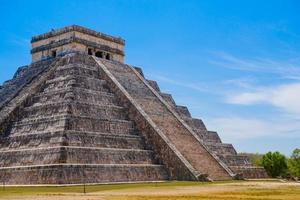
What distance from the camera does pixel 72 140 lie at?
27.5 m

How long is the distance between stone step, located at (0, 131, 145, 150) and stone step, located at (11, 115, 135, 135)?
21.8 inches

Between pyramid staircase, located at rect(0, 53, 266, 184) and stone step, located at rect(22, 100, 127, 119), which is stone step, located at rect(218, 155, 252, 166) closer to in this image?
pyramid staircase, located at rect(0, 53, 266, 184)

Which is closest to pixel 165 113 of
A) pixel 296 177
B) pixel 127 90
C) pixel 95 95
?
pixel 127 90

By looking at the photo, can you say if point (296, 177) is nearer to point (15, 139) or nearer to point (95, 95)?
point (95, 95)

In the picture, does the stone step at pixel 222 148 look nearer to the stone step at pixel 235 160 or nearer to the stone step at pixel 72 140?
the stone step at pixel 235 160

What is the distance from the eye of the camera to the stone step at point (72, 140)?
27.4m

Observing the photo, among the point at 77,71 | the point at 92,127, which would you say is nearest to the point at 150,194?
the point at 92,127

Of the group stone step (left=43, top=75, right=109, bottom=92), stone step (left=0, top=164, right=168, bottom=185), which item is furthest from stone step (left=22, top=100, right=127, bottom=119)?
stone step (left=0, top=164, right=168, bottom=185)

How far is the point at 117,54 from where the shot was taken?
1686 inches

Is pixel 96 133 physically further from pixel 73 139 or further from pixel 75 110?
pixel 75 110

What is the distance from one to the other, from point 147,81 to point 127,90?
20.6ft

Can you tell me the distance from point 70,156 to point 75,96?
626 cm

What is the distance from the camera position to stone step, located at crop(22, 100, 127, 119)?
1186 inches

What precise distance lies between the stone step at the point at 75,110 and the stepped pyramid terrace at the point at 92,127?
0.07 meters
